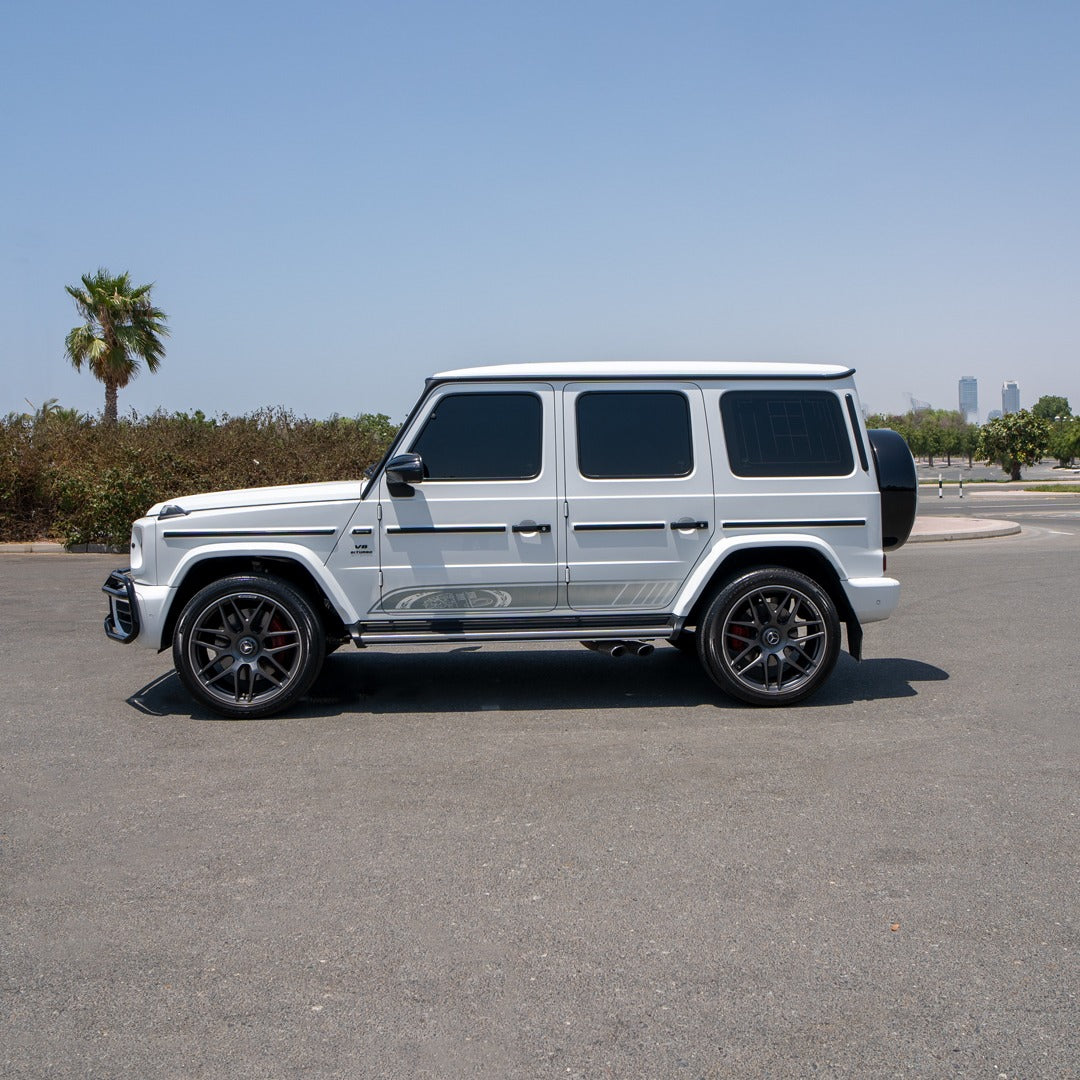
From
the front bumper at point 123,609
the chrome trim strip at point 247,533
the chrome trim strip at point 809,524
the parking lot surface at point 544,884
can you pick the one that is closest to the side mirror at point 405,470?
the chrome trim strip at point 247,533

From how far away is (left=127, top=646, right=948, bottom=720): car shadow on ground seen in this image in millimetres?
7258

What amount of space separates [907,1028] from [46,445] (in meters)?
20.9

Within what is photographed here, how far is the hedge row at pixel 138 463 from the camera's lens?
63.6ft

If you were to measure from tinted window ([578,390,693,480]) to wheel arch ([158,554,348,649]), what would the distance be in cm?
189

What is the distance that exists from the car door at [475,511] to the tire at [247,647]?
0.54 meters

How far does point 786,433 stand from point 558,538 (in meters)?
1.65

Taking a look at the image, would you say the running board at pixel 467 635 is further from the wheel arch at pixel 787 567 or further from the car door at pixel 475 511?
the wheel arch at pixel 787 567

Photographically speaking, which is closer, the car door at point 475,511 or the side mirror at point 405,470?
the side mirror at point 405,470

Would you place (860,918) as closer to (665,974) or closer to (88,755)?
(665,974)

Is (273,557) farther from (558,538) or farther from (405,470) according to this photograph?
(558,538)

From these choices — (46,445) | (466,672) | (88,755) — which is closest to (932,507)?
(46,445)

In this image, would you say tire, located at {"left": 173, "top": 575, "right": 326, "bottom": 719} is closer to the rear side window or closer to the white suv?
the white suv

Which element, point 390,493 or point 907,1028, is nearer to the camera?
point 907,1028

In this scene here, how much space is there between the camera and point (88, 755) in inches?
240
